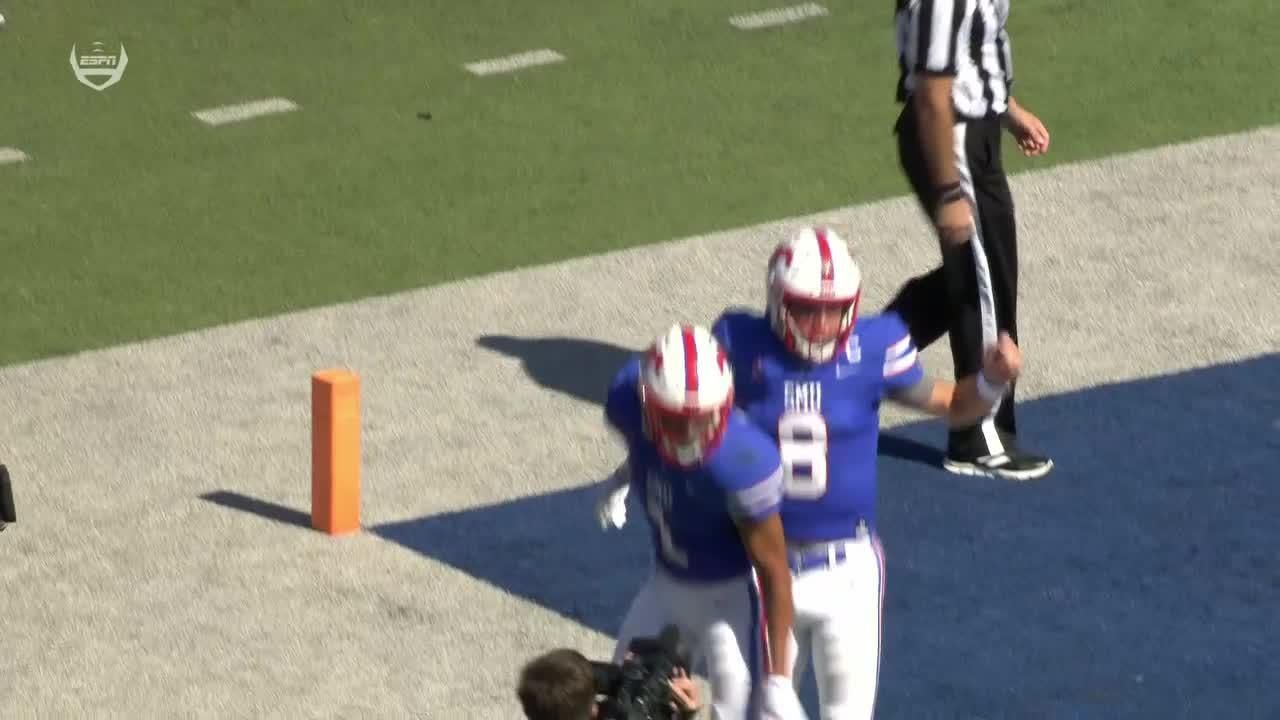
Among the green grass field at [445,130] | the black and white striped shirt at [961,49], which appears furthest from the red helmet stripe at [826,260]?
the green grass field at [445,130]

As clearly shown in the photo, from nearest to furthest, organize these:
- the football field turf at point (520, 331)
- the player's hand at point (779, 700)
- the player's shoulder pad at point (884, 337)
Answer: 1. the player's hand at point (779, 700)
2. the player's shoulder pad at point (884, 337)
3. the football field turf at point (520, 331)

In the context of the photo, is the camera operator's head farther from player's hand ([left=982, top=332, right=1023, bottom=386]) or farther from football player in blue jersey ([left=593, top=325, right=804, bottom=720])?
player's hand ([left=982, top=332, right=1023, bottom=386])

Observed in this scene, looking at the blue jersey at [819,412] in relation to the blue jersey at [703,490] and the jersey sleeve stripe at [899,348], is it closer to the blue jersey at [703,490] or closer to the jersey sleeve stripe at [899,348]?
the jersey sleeve stripe at [899,348]

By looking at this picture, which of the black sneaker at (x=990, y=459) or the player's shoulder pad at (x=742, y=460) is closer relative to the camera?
the player's shoulder pad at (x=742, y=460)

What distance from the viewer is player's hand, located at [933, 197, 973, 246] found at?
10062 millimetres

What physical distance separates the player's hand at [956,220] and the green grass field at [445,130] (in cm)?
309

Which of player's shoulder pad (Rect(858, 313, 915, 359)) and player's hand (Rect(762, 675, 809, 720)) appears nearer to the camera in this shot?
player's hand (Rect(762, 675, 809, 720))

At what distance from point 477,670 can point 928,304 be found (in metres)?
2.65

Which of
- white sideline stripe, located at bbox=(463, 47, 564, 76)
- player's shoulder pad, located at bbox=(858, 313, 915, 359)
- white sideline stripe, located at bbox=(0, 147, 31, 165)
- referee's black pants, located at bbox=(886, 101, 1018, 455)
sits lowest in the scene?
white sideline stripe, located at bbox=(0, 147, 31, 165)

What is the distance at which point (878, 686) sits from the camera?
349 inches

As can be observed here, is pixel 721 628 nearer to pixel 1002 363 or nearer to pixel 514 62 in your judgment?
pixel 1002 363

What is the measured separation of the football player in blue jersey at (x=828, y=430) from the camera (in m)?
7.56

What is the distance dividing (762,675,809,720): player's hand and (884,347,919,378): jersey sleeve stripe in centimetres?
95

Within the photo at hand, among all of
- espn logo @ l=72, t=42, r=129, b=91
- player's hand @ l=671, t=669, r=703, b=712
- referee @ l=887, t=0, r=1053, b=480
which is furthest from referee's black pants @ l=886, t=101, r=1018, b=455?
espn logo @ l=72, t=42, r=129, b=91
